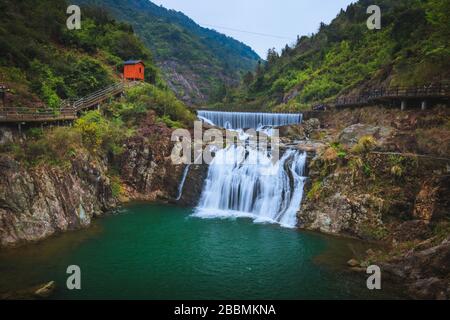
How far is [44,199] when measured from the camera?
23.2m

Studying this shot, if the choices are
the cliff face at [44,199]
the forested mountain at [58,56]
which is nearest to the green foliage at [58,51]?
the forested mountain at [58,56]

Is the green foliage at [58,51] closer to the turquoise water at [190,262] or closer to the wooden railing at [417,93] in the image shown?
the turquoise water at [190,262]

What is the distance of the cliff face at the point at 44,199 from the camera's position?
835 inches

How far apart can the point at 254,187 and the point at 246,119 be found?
1931 cm

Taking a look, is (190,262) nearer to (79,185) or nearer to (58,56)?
(79,185)

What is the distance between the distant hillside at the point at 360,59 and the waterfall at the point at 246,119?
1126cm

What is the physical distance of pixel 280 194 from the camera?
29.7 m

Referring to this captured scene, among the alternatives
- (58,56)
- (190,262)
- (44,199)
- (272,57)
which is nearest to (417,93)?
(190,262)

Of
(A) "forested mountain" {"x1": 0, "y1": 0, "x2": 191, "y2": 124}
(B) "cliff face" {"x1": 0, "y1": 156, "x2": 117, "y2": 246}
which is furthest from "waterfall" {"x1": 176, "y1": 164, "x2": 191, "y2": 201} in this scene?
(B) "cliff face" {"x1": 0, "y1": 156, "x2": 117, "y2": 246}

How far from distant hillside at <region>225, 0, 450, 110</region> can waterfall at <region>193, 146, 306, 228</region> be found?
1620 cm

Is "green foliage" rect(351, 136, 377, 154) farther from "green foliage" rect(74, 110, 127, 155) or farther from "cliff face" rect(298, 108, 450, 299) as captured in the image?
"green foliage" rect(74, 110, 127, 155)
